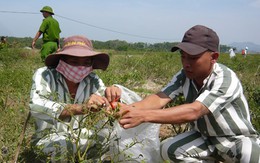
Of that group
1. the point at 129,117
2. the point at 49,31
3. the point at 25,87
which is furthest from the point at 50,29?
the point at 129,117

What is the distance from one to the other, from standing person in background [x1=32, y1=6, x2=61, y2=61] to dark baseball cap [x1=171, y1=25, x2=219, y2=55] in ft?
16.4

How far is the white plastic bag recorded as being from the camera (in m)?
2.47

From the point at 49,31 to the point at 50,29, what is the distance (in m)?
0.05

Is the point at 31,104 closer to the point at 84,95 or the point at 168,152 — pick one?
the point at 84,95

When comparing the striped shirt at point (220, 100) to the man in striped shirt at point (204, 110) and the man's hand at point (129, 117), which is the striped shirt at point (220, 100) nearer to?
the man in striped shirt at point (204, 110)

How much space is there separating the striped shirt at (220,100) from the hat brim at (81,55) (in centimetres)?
55

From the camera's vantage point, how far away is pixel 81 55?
234 cm

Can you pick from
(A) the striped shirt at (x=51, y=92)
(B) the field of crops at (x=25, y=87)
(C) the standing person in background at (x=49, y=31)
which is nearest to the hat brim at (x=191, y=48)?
(A) the striped shirt at (x=51, y=92)

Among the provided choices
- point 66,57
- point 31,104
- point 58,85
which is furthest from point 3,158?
point 66,57

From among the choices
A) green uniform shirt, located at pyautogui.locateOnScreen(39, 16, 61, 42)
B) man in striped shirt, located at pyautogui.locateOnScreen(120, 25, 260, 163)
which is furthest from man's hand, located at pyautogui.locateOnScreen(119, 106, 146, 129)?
green uniform shirt, located at pyautogui.locateOnScreen(39, 16, 61, 42)

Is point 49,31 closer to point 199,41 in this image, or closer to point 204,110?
point 199,41

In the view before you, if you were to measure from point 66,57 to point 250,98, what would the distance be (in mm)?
2455

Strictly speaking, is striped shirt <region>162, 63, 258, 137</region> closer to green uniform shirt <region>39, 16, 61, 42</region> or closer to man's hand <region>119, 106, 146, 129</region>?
man's hand <region>119, 106, 146, 129</region>

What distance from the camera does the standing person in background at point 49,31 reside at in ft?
22.7
